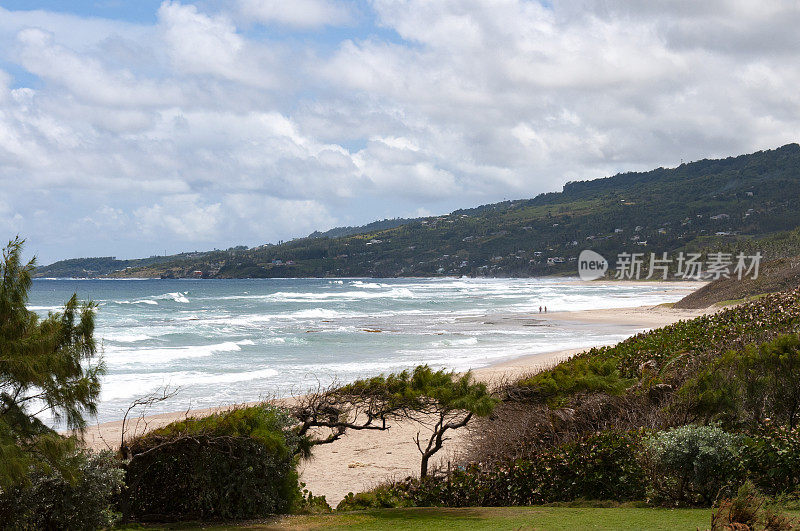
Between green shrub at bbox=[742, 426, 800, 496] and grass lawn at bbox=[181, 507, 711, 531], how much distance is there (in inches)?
29.3

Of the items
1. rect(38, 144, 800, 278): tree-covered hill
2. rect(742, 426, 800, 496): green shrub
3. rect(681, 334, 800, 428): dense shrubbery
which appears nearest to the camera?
rect(742, 426, 800, 496): green shrub

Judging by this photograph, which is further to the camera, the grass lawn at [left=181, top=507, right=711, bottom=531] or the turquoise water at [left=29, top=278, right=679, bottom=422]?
the turquoise water at [left=29, top=278, right=679, bottom=422]

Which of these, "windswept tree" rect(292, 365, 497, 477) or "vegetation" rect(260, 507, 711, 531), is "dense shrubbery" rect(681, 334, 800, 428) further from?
"windswept tree" rect(292, 365, 497, 477)

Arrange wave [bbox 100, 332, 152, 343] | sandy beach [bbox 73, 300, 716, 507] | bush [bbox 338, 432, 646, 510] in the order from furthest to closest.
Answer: wave [bbox 100, 332, 152, 343] < sandy beach [bbox 73, 300, 716, 507] < bush [bbox 338, 432, 646, 510]

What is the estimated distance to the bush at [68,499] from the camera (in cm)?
587

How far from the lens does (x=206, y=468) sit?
7051 mm

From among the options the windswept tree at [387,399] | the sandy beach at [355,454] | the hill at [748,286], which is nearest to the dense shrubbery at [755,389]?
the windswept tree at [387,399]

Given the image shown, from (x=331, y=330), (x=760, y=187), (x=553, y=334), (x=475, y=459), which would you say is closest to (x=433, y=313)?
(x=331, y=330)

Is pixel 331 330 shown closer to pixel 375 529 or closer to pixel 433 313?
pixel 433 313

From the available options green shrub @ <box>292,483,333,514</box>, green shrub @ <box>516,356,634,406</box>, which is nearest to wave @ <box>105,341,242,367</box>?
green shrub @ <box>292,483,333,514</box>

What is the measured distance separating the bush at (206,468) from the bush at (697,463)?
4.17m

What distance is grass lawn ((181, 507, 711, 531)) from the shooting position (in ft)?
20.0

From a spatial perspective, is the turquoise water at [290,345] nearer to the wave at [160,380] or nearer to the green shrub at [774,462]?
the wave at [160,380]

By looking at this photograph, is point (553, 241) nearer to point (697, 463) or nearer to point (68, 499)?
point (697, 463)
